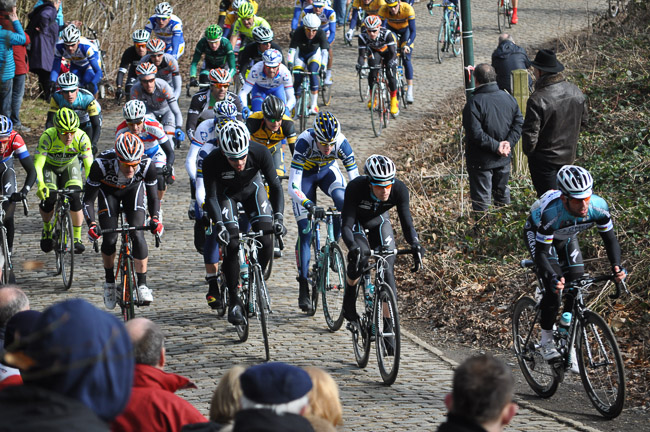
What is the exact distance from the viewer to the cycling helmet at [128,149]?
395 inches

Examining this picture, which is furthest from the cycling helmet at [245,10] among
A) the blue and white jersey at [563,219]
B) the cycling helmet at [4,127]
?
the blue and white jersey at [563,219]

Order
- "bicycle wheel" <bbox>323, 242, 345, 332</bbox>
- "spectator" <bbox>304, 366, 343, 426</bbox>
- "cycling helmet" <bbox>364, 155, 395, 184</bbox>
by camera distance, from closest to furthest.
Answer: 1. "spectator" <bbox>304, 366, 343, 426</bbox>
2. "cycling helmet" <bbox>364, 155, 395, 184</bbox>
3. "bicycle wheel" <bbox>323, 242, 345, 332</bbox>

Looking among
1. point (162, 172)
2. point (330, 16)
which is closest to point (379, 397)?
point (162, 172)

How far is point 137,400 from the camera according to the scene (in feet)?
13.3

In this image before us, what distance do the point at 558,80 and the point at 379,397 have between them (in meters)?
4.47

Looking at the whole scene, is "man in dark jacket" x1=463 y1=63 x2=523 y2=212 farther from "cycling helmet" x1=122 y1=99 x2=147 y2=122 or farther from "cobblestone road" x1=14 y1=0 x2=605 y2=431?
"cycling helmet" x1=122 y1=99 x2=147 y2=122

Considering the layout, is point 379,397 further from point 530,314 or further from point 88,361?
point 88,361

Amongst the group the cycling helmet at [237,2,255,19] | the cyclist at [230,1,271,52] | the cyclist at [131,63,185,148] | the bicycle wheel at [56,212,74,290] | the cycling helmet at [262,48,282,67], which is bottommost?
the bicycle wheel at [56,212,74,290]

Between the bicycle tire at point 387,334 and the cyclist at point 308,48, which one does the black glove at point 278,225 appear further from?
the cyclist at point 308,48

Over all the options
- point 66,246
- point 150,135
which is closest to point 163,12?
point 150,135

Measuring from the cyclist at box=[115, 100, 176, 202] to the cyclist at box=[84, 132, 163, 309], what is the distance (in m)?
1.60

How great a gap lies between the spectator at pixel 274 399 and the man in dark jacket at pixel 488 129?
26.3ft

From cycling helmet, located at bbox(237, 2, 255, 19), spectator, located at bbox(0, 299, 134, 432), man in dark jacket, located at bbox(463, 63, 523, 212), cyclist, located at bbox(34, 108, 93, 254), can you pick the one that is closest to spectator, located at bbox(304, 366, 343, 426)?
spectator, located at bbox(0, 299, 134, 432)

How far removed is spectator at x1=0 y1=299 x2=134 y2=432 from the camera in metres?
2.90
